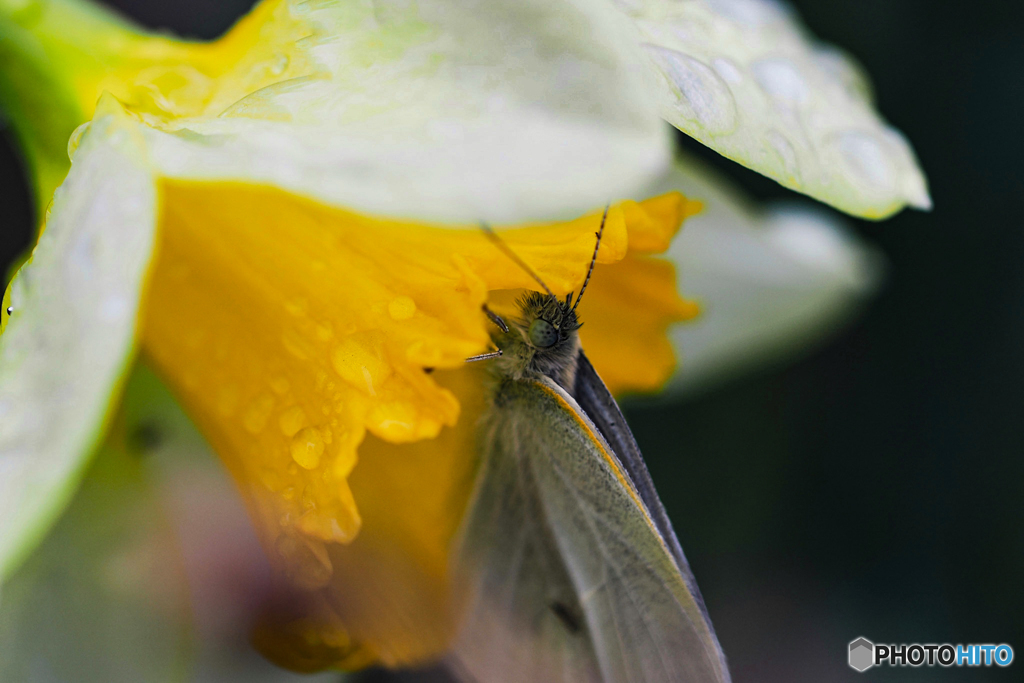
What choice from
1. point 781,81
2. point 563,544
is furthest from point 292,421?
point 781,81

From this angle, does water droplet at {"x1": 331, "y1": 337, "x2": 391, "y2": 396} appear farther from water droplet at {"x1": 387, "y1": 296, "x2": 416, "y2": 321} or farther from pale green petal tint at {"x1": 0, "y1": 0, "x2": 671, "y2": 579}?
pale green petal tint at {"x1": 0, "y1": 0, "x2": 671, "y2": 579}

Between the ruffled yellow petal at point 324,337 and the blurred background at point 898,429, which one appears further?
the blurred background at point 898,429

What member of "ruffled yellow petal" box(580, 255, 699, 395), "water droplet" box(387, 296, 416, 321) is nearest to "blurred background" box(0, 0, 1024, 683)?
"ruffled yellow petal" box(580, 255, 699, 395)

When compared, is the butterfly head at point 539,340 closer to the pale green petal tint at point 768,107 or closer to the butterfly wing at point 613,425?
the butterfly wing at point 613,425

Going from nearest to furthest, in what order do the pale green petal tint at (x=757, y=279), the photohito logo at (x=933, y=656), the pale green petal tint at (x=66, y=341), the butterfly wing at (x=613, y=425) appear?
the pale green petal tint at (x=66, y=341), the butterfly wing at (x=613, y=425), the pale green petal tint at (x=757, y=279), the photohito logo at (x=933, y=656)

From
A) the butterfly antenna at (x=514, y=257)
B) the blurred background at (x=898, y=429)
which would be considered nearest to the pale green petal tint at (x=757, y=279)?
the blurred background at (x=898, y=429)

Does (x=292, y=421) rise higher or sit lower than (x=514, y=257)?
lower

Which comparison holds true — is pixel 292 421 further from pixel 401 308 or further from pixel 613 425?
pixel 613 425

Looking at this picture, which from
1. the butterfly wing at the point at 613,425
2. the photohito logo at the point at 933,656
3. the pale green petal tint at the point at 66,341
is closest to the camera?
the pale green petal tint at the point at 66,341
